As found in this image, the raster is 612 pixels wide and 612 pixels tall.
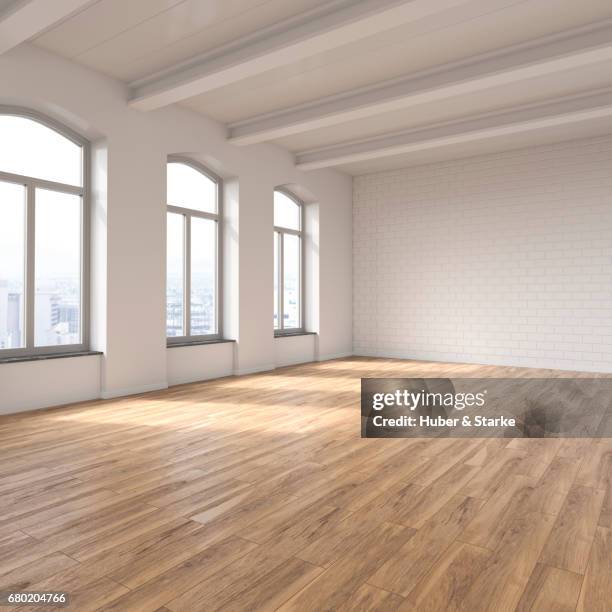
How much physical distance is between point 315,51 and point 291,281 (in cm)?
458

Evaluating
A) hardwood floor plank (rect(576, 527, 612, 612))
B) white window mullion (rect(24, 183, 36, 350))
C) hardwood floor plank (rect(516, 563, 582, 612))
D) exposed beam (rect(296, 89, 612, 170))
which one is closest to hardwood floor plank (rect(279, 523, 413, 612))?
hardwood floor plank (rect(516, 563, 582, 612))

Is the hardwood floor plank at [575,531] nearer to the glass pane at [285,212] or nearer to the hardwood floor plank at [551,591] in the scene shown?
the hardwood floor plank at [551,591]

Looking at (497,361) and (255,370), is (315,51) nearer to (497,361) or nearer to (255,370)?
(255,370)

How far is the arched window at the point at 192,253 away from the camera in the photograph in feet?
21.1

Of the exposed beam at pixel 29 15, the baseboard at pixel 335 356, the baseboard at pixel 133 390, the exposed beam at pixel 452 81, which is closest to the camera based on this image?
the exposed beam at pixel 29 15

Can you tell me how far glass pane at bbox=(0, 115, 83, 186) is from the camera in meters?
4.83

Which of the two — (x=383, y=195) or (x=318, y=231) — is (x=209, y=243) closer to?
(x=318, y=231)

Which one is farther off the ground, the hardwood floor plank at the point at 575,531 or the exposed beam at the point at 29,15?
the exposed beam at the point at 29,15

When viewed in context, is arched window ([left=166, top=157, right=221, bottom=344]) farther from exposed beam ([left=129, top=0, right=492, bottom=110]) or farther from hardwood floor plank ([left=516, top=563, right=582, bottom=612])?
hardwood floor plank ([left=516, top=563, right=582, bottom=612])

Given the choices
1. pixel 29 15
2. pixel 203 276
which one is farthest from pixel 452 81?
pixel 203 276

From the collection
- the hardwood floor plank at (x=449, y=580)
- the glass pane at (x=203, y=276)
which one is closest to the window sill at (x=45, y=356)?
the glass pane at (x=203, y=276)

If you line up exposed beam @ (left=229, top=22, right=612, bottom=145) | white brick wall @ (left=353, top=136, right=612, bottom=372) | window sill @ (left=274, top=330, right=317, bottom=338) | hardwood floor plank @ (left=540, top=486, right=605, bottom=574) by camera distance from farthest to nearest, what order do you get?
window sill @ (left=274, top=330, right=317, bottom=338)
white brick wall @ (left=353, top=136, right=612, bottom=372)
exposed beam @ (left=229, top=22, right=612, bottom=145)
hardwood floor plank @ (left=540, top=486, right=605, bottom=574)

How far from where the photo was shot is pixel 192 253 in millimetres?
6691

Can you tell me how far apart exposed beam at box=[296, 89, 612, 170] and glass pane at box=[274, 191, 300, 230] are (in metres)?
0.64
